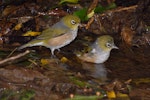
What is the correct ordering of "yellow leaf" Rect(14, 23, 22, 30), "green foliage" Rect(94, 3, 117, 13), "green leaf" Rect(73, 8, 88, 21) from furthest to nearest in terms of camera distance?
1. "green foliage" Rect(94, 3, 117, 13)
2. "green leaf" Rect(73, 8, 88, 21)
3. "yellow leaf" Rect(14, 23, 22, 30)

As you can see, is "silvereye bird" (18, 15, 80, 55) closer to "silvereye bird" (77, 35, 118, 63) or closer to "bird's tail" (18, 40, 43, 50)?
"bird's tail" (18, 40, 43, 50)

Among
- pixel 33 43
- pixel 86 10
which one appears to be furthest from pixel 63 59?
pixel 86 10

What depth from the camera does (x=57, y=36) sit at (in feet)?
27.2

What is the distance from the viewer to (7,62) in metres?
7.51

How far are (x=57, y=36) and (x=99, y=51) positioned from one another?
76 centimetres

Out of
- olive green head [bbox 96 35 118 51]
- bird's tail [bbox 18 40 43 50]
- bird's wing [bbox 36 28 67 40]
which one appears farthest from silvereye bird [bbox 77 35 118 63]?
bird's tail [bbox 18 40 43 50]

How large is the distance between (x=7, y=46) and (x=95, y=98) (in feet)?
7.50

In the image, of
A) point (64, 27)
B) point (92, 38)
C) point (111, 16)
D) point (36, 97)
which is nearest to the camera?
point (36, 97)

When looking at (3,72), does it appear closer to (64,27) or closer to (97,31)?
(64,27)

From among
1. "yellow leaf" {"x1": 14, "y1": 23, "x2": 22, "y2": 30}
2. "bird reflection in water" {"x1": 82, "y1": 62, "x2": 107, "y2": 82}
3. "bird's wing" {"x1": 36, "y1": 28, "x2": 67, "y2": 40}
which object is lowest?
"bird reflection in water" {"x1": 82, "y1": 62, "x2": 107, "y2": 82}

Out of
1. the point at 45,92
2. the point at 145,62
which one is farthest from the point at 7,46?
the point at 145,62

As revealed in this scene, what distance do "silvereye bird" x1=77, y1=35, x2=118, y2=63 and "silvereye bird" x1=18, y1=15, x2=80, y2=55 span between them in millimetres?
395

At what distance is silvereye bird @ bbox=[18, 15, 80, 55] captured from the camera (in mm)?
8258

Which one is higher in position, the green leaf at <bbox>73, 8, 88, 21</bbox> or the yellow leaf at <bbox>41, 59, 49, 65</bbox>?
the green leaf at <bbox>73, 8, 88, 21</bbox>
